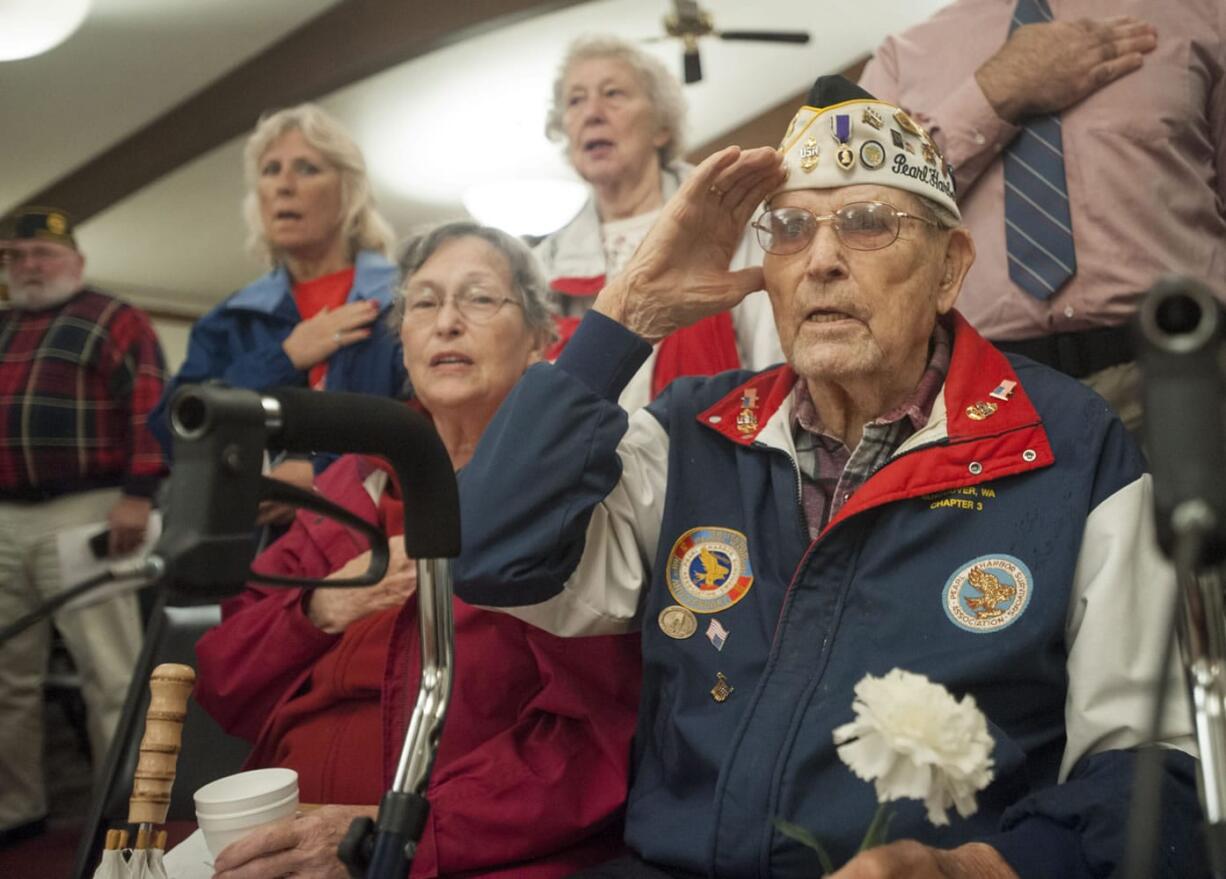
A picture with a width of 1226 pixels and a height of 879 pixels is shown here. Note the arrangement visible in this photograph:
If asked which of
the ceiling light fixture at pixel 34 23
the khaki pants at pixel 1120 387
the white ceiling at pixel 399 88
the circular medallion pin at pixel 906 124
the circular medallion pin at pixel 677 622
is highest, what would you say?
the white ceiling at pixel 399 88

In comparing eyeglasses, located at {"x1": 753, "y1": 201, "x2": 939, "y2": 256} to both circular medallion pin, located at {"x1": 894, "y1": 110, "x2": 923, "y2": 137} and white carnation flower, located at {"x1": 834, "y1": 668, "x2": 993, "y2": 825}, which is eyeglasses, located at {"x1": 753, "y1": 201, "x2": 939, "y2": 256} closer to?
circular medallion pin, located at {"x1": 894, "y1": 110, "x2": 923, "y2": 137}

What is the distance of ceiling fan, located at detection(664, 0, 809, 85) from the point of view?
14.8ft

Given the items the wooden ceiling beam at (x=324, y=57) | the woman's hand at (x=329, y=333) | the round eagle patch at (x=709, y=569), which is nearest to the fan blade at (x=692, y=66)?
the wooden ceiling beam at (x=324, y=57)

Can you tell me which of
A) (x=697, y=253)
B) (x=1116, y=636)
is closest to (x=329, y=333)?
(x=697, y=253)

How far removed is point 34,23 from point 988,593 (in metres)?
3.89

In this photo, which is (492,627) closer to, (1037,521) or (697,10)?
(1037,521)

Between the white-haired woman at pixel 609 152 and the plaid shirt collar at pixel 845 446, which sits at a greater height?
the white-haired woman at pixel 609 152

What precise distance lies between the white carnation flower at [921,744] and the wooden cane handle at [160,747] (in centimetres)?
75

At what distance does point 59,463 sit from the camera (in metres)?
3.26

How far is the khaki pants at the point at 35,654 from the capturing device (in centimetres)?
319

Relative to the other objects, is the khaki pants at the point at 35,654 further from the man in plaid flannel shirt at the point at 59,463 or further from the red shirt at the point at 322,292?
the red shirt at the point at 322,292

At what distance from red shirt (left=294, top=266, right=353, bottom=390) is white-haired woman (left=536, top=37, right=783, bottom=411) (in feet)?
1.75

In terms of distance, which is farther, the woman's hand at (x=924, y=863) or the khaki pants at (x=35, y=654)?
the khaki pants at (x=35, y=654)

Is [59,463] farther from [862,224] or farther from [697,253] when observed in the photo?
[862,224]
